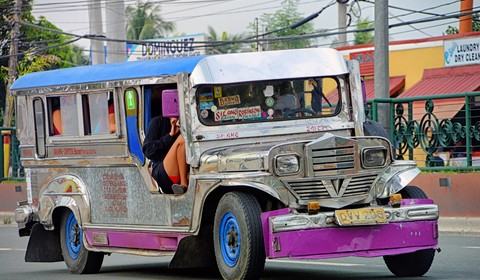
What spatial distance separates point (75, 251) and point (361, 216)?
14.7 ft

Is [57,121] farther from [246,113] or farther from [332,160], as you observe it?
[332,160]

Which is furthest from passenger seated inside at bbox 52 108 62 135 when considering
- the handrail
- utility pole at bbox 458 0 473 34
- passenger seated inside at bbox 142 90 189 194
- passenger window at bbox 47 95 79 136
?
utility pole at bbox 458 0 473 34

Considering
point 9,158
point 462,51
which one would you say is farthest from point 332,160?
point 462,51

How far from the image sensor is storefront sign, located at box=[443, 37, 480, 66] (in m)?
35.0

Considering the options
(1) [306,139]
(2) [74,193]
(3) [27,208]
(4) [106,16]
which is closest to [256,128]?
(1) [306,139]

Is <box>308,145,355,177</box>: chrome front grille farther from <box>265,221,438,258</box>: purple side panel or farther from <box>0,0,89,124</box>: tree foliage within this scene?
<box>0,0,89,124</box>: tree foliage

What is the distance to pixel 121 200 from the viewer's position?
11.5 m

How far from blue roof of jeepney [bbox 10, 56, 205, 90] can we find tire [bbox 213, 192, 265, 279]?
60.8 inches

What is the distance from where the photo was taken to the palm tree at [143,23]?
84500 millimetres

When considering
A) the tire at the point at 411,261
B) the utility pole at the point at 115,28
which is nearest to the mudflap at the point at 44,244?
the tire at the point at 411,261

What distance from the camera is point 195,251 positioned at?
1039 centimetres

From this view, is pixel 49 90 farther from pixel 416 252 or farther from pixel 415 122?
pixel 415 122

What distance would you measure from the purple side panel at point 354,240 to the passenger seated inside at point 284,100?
1.79 meters

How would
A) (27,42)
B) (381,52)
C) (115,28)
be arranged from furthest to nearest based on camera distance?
(27,42) → (115,28) → (381,52)
